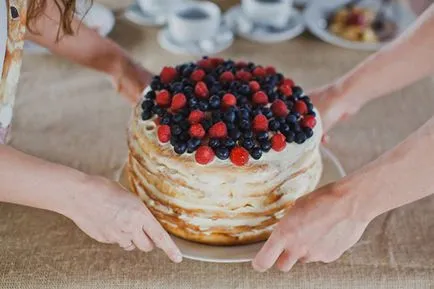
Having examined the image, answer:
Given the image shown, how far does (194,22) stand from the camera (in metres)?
1.92

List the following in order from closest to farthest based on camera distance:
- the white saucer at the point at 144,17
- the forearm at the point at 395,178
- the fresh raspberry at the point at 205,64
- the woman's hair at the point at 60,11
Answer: the forearm at the point at 395,178 → the woman's hair at the point at 60,11 → the fresh raspberry at the point at 205,64 → the white saucer at the point at 144,17

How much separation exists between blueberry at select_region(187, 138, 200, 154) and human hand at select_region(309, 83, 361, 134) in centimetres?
39

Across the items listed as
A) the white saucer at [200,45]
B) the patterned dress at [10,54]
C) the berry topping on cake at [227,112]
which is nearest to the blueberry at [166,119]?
the berry topping on cake at [227,112]

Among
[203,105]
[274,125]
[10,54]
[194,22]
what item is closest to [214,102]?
[203,105]

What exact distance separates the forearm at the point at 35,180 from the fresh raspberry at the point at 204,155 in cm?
20

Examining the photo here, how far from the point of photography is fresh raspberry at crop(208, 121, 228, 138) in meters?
1.19

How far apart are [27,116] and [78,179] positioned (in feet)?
1.91

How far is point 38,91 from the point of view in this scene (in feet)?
5.80

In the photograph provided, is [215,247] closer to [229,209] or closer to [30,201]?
[229,209]

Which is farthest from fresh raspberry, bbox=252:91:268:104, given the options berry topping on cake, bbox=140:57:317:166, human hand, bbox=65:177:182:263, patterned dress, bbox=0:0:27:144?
patterned dress, bbox=0:0:27:144

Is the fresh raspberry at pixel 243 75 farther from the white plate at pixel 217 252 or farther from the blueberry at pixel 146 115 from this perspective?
the white plate at pixel 217 252

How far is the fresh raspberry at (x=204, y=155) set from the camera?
3.82 feet

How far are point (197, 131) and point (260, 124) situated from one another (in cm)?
12

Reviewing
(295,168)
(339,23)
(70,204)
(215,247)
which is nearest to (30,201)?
(70,204)
